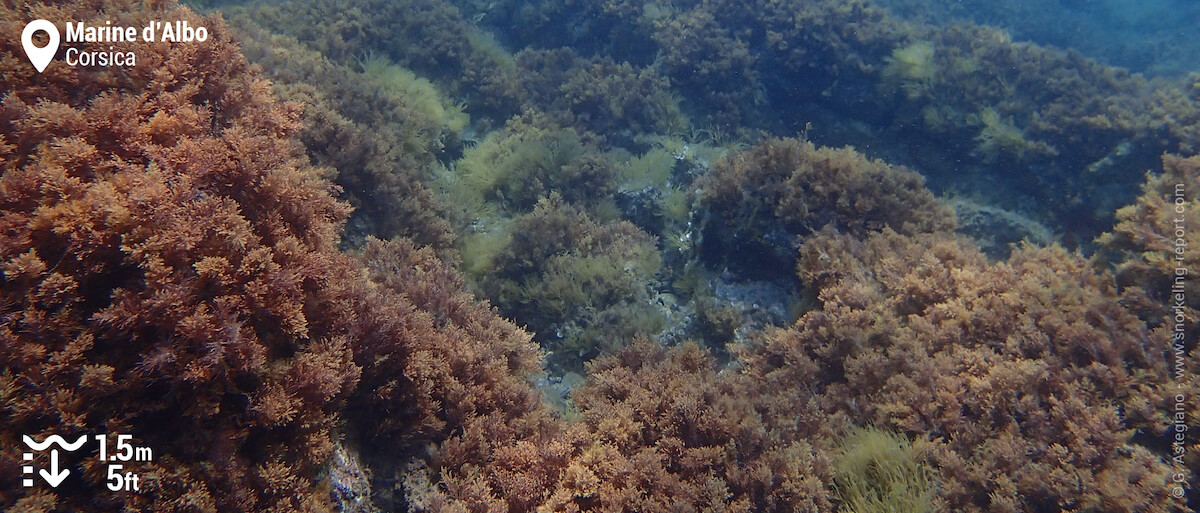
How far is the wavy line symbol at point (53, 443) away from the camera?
6.90ft

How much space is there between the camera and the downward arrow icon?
213 cm

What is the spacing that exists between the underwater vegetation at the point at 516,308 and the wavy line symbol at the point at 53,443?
0.05 meters

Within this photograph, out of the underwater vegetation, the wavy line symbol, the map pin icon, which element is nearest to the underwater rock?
the underwater vegetation

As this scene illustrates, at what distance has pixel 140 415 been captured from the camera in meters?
2.42

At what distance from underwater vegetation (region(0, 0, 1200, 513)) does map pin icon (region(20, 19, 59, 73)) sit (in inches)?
2.9

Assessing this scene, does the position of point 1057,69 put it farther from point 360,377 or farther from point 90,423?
point 90,423

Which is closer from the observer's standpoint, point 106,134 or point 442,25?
point 106,134

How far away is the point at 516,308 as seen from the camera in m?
6.95

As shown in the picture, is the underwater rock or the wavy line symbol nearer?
the wavy line symbol

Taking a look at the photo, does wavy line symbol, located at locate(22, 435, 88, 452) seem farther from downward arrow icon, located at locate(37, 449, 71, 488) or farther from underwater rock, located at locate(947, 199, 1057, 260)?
underwater rock, located at locate(947, 199, 1057, 260)

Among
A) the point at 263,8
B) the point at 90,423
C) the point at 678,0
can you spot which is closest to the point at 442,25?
the point at 263,8

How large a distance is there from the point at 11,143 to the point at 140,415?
1.82m

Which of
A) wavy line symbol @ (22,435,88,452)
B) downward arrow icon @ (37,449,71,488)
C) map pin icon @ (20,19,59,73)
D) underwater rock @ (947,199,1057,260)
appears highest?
map pin icon @ (20,19,59,73)

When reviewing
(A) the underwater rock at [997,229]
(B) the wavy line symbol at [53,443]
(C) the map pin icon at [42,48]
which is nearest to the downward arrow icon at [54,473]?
(B) the wavy line symbol at [53,443]
